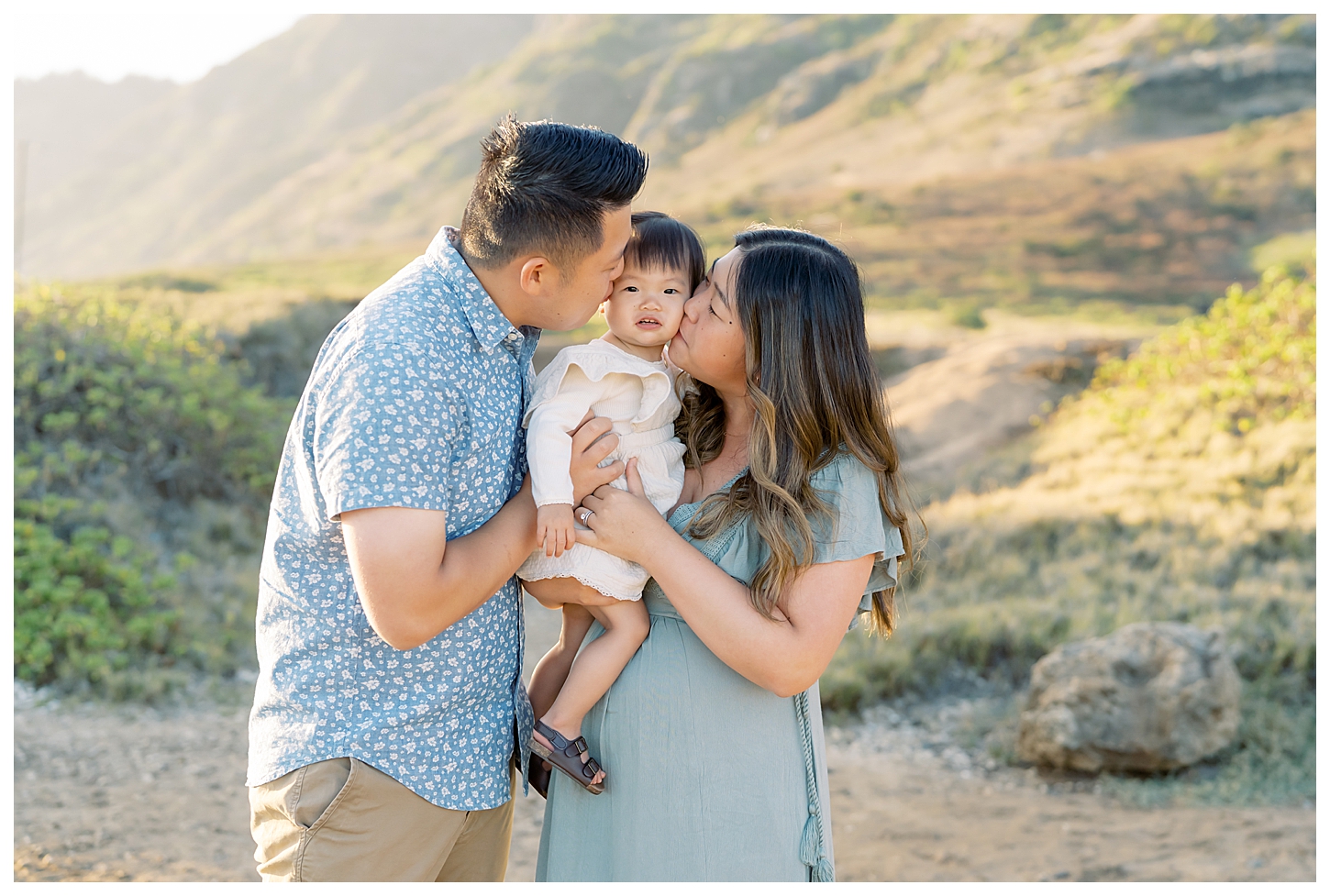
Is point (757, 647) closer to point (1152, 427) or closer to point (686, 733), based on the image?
point (686, 733)

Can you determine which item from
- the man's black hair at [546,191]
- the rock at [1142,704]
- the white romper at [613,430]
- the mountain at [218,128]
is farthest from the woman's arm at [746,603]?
the mountain at [218,128]

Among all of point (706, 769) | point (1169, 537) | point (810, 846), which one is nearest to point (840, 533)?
point (706, 769)

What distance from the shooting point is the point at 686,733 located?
190 centimetres

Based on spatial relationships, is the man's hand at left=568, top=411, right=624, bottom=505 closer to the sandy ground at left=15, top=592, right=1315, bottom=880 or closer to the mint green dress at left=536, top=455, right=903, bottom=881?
the mint green dress at left=536, top=455, right=903, bottom=881

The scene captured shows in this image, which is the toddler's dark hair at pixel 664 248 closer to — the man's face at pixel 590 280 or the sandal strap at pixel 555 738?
the man's face at pixel 590 280

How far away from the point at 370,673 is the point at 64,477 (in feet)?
22.6

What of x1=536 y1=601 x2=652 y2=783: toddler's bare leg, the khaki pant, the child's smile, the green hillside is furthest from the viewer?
the green hillside

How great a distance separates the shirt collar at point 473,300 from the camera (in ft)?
5.69

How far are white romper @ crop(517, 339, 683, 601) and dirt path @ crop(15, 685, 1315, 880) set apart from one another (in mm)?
3213

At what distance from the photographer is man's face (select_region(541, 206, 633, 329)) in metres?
1.83

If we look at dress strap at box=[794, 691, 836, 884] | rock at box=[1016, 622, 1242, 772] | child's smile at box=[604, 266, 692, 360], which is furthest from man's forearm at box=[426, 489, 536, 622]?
rock at box=[1016, 622, 1242, 772]

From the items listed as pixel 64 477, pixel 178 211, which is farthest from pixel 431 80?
pixel 64 477

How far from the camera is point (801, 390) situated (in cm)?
189

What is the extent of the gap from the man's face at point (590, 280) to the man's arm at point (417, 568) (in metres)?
0.43
